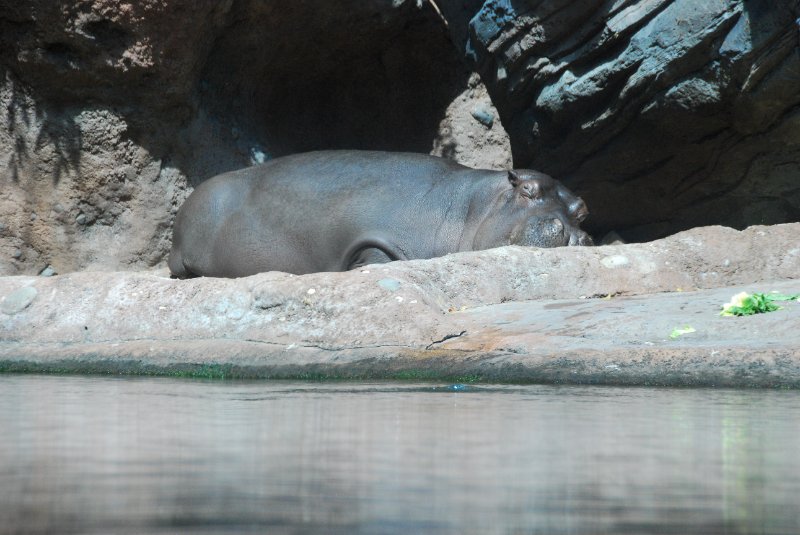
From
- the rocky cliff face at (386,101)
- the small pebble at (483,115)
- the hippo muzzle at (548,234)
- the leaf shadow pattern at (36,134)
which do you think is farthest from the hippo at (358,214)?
the small pebble at (483,115)

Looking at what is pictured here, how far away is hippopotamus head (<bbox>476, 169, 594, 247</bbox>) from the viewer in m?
9.70

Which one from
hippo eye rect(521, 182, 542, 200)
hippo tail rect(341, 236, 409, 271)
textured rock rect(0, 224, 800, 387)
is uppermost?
textured rock rect(0, 224, 800, 387)

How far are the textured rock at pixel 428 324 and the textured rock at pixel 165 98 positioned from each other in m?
3.87

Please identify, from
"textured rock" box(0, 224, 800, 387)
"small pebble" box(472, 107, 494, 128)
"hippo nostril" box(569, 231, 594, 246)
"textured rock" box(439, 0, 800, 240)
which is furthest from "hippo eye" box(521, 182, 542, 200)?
"small pebble" box(472, 107, 494, 128)

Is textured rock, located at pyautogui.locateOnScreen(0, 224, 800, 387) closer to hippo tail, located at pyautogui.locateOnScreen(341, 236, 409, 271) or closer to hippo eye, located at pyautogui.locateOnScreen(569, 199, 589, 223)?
hippo eye, located at pyautogui.locateOnScreen(569, 199, 589, 223)

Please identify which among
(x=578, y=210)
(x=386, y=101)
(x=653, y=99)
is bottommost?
(x=578, y=210)

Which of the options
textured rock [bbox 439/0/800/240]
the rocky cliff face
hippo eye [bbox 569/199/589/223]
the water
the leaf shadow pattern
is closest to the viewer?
the water

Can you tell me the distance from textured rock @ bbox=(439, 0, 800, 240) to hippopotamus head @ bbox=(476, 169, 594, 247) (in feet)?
1.84

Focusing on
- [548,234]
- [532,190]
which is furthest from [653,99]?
[548,234]

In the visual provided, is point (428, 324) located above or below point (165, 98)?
below

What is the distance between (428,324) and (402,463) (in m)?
3.13

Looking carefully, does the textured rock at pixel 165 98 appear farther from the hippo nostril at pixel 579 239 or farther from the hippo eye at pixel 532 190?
the hippo nostril at pixel 579 239

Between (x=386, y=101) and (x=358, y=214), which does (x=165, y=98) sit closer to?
(x=358, y=214)

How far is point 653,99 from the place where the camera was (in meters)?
9.41
